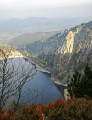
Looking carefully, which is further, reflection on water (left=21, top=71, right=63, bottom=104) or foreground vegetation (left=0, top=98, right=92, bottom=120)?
reflection on water (left=21, top=71, right=63, bottom=104)

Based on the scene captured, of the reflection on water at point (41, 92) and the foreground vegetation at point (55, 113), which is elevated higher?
the foreground vegetation at point (55, 113)

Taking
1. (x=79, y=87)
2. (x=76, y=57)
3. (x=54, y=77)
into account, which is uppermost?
(x=79, y=87)

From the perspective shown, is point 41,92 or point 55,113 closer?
point 55,113

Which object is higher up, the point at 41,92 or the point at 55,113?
the point at 55,113

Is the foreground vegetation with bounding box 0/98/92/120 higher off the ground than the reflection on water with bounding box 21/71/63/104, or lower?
A: higher

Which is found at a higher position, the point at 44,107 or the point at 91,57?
the point at 44,107

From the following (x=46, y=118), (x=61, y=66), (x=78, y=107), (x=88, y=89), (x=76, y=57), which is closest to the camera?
(x=46, y=118)

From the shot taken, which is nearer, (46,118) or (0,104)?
(46,118)

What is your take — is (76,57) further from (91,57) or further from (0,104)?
(0,104)

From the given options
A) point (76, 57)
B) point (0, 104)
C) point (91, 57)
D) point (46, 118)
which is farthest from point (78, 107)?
point (76, 57)

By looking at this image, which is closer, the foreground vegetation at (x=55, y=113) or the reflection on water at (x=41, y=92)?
the foreground vegetation at (x=55, y=113)

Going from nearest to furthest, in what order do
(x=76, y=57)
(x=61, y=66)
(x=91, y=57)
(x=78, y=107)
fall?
(x=78, y=107), (x=91, y=57), (x=76, y=57), (x=61, y=66)
